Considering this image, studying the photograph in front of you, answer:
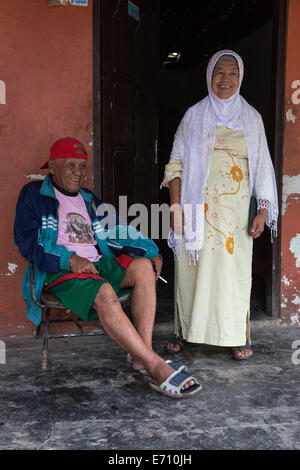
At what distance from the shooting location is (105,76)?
11.4 ft

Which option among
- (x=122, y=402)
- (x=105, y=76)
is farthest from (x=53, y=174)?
(x=122, y=402)

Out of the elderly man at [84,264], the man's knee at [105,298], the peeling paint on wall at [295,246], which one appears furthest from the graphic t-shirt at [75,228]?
the peeling paint on wall at [295,246]

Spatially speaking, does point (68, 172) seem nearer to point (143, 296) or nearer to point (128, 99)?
point (143, 296)

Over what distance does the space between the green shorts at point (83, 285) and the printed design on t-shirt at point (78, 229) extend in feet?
0.72

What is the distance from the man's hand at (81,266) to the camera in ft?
8.12

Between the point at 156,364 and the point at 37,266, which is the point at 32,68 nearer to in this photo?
the point at 37,266

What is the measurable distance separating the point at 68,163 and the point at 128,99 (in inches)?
52.1

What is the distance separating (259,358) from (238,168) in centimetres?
122

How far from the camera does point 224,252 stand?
288 cm

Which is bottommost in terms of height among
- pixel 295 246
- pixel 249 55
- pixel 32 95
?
pixel 295 246

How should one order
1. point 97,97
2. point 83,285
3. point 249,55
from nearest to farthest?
point 83,285 < point 97,97 < point 249,55

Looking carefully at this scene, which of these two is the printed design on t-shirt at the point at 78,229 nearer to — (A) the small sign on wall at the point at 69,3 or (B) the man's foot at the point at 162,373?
(B) the man's foot at the point at 162,373

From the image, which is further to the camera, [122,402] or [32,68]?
[32,68]

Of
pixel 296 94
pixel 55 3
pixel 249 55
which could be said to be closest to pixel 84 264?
pixel 55 3
